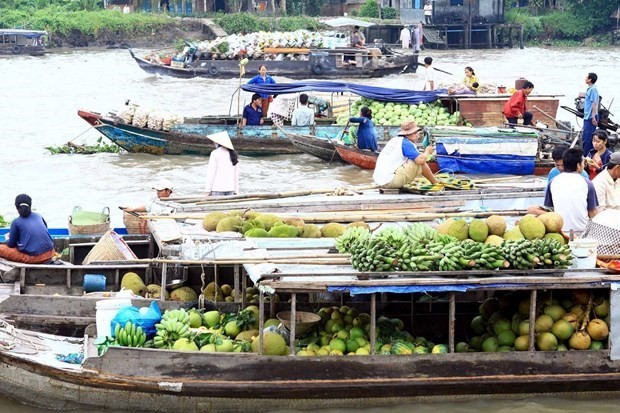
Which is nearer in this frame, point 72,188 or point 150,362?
point 150,362

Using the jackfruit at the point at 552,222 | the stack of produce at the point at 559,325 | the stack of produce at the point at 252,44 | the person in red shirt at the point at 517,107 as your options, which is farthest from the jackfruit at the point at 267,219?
the stack of produce at the point at 252,44

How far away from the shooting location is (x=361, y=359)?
6492 millimetres

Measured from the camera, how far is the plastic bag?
6754 millimetres

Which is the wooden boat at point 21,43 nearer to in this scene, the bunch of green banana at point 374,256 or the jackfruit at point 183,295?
the jackfruit at point 183,295

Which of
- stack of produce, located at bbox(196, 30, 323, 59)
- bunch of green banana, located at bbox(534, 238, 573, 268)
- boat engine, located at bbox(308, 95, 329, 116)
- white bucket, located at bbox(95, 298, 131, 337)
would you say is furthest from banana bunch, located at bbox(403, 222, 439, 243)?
stack of produce, located at bbox(196, 30, 323, 59)

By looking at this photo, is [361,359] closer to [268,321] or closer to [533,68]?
[268,321]

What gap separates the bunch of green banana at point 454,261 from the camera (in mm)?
6375

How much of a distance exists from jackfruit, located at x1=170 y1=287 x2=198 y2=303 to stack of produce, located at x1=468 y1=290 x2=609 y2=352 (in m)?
2.08

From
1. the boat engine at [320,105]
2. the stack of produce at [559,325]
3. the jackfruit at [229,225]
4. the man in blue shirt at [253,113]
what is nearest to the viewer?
the stack of produce at [559,325]

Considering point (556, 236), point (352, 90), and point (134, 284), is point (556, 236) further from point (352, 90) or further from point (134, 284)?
point (352, 90)

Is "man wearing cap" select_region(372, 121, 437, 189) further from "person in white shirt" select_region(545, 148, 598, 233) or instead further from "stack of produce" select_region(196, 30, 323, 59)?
"stack of produce" select_region(196, 30, 323, 59)

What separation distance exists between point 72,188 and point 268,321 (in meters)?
8.88

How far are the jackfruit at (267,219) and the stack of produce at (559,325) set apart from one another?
→ 70.5 inches

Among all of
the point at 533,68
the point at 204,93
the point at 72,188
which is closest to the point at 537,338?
the point at 72,188
